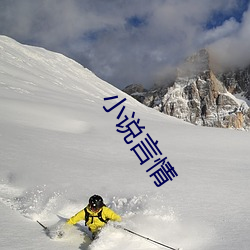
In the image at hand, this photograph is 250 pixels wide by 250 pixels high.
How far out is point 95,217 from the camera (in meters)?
5.94

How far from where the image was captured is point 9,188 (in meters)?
7.88

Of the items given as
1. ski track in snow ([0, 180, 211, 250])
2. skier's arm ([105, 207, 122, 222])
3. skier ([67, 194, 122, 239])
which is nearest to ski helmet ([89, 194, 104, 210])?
skier ([67, 194, 122, 239])

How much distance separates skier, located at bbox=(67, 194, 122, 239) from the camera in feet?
19.2

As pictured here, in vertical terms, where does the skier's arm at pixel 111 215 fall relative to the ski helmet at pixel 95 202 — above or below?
below

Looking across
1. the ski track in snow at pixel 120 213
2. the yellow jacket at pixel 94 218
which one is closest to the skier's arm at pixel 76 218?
the yellow jacket at pixel 94 218

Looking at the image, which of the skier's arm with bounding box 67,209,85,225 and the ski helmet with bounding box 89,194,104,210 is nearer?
the ski helmet with bounding box 89,194,104,210

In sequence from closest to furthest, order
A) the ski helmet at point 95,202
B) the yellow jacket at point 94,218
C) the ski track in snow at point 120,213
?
the ski track in snow at point 120,213
the ski helmet at point 95,202
the yellow jacket at point 94,218

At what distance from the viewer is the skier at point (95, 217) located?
19.2 ft

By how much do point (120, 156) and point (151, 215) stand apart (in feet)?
16.8

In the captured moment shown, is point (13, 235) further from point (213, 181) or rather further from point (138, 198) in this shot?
point (213, 181)

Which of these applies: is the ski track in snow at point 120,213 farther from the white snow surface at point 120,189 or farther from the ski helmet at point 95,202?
the ski helmet at point 95,202

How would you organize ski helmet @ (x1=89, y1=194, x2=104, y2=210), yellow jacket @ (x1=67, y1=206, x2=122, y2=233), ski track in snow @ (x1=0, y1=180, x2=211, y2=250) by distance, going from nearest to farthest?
ski track in snow @ (x1=0, y1=180, x2=211, y2=250) → ski helmet @ (x1=89, y1=194, x2=104, y2=210) → yellow jacket @ (x1=67, y1=206, x2=122, y2=233)

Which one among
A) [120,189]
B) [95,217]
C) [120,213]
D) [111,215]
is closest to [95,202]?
[95,217]

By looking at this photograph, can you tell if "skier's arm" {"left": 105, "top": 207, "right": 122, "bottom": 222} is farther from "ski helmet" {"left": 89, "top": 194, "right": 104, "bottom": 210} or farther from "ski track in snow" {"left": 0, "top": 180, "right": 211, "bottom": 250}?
"ski helmet" {"left": 89, "top": 194, "right": 104, "bottom": 210}
